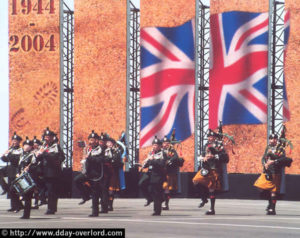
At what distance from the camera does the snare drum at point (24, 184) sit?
18.2 meters

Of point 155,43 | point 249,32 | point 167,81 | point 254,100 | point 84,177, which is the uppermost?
point 249,32

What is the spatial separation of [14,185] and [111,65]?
1311 cm

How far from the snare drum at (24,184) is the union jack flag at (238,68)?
40.0 feet

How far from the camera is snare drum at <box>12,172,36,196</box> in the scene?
18234 millimetres

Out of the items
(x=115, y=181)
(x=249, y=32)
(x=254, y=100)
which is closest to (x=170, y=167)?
(x=115, y=181)

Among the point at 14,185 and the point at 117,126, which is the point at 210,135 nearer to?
the point at 14,185

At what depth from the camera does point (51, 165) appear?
20.1 m

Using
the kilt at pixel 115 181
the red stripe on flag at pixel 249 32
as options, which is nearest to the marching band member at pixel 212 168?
the kilt at pixel 115 181

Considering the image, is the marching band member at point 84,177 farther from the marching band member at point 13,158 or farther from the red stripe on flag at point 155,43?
the red stripe on flag at point 155,43

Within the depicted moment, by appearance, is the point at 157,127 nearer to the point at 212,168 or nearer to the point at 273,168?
the point at 212,168

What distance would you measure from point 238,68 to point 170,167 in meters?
6.41

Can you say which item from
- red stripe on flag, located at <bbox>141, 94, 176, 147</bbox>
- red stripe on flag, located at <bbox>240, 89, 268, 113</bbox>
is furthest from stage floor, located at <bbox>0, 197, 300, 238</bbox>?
red stripe on flag, located at <bbox>141, 94, 176, 147</bbox>

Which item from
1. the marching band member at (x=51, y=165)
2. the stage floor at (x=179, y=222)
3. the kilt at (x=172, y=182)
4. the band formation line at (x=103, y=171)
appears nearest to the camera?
the stage floor at (x=179, y=222)

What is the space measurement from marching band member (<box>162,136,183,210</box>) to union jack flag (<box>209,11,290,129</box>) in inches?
190
